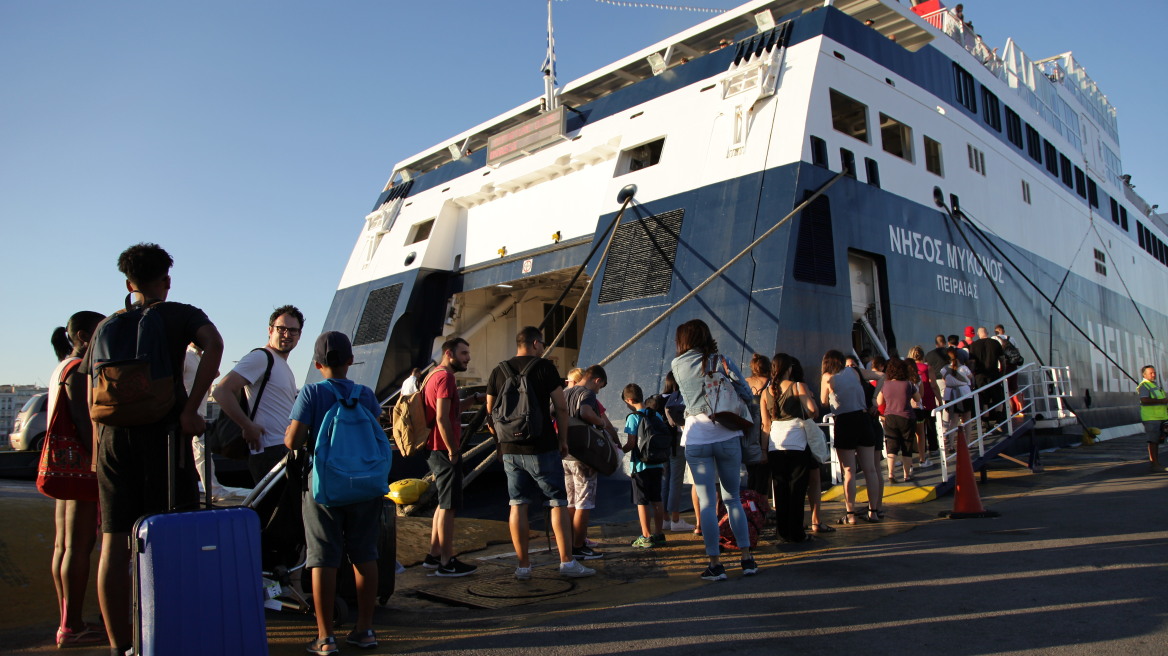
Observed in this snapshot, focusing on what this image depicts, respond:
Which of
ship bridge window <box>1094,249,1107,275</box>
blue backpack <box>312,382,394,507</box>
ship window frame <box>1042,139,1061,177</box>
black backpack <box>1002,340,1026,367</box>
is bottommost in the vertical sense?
blue backpack <box>312,382,394,507</box>

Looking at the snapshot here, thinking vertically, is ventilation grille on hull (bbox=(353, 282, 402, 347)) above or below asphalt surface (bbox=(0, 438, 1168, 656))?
above

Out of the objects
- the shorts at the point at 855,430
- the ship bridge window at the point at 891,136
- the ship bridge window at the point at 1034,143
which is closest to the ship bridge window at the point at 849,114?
the ship bridge window at the point at 891,136

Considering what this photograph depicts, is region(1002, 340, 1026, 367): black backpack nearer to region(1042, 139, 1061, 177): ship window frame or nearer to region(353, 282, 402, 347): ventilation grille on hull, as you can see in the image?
region(1042, 139, 1061, 177): ship window frame

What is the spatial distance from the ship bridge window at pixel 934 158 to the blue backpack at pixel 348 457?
35.8 feet

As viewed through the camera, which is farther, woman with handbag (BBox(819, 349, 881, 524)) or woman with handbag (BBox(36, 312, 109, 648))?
woman with handbag (BBox(819, 349, 881, 524))

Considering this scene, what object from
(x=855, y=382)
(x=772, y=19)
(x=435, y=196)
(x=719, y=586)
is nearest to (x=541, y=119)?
(x=435, y=196)

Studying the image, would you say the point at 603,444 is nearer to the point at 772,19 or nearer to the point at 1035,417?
the point at 1035,417

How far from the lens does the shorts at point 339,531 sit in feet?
11.4

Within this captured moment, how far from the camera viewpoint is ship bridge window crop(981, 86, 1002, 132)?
14164mm

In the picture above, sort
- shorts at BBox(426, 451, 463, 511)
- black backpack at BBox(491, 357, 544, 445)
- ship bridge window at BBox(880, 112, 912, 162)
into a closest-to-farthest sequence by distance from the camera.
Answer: black backpack at BBox(491, 357, 544, 445), shorts at BBox(426, 451, 463, 511), ship bridge window at BBox(880, 112, 912, 162)

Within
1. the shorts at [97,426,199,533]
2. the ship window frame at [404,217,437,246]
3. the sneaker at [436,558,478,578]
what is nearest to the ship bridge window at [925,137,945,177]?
the ship window frame at [404,217,437,246]

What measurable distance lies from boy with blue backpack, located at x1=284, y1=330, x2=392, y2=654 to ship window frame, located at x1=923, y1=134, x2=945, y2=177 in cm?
1088

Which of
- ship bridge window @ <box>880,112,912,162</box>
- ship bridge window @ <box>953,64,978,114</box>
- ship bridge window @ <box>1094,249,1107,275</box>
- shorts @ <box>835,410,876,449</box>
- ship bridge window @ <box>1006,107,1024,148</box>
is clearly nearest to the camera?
shorts @ <box>835,410,876,449</box>

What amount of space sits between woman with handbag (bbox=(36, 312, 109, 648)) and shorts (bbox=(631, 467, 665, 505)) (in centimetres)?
356
